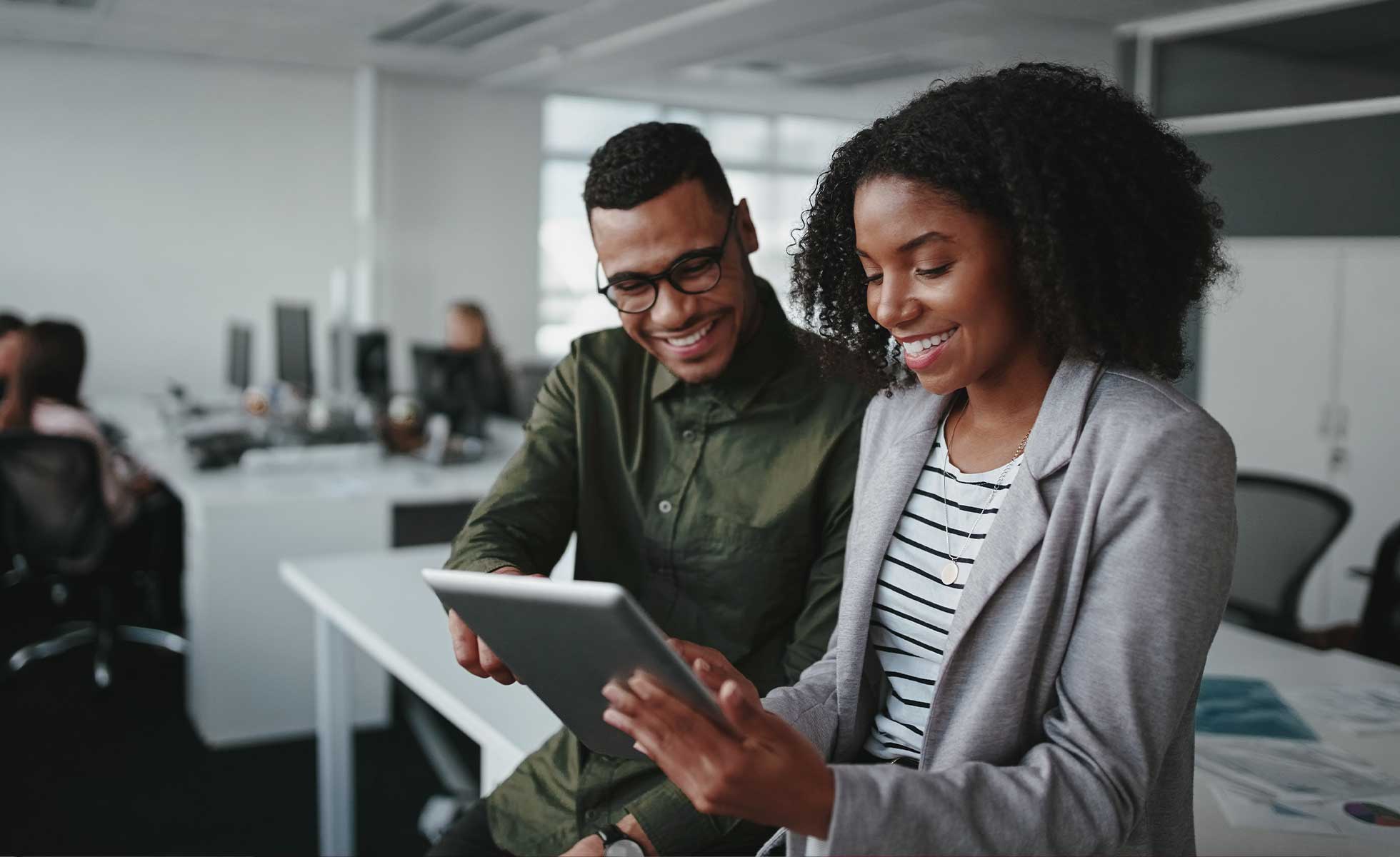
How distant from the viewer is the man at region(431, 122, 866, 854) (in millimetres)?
1544

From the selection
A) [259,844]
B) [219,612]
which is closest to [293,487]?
[219,612]

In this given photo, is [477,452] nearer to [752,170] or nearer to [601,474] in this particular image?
[601,474]

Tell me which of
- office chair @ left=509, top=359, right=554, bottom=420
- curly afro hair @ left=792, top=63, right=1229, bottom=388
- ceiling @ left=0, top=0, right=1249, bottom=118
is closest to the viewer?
curly afro hair @ left=792, top=63, right=1229, bottom=388

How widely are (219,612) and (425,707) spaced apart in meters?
0.74

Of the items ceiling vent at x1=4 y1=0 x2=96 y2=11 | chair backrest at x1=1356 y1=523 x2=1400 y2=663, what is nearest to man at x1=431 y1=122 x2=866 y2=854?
chair backrest at x1=1356 y1=523 x2=1400 y2=663

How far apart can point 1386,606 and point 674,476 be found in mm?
1996

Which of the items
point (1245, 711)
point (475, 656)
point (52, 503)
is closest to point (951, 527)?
point (475, 656)

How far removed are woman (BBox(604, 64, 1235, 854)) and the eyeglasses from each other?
1.06 ft

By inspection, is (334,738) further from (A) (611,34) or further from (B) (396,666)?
(A) (611,34)

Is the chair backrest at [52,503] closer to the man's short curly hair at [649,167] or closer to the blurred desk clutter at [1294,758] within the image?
the man's short curly hair at [649,167]

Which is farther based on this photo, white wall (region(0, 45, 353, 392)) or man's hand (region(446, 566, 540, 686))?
white wall (region(0, 45, 353, 392))

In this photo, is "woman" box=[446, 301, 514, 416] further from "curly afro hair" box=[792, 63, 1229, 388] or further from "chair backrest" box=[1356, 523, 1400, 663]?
"curly afro hair" box=[792, 63, 1229, 388]

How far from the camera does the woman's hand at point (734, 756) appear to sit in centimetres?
97

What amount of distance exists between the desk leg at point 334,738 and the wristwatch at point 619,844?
1519 mm
